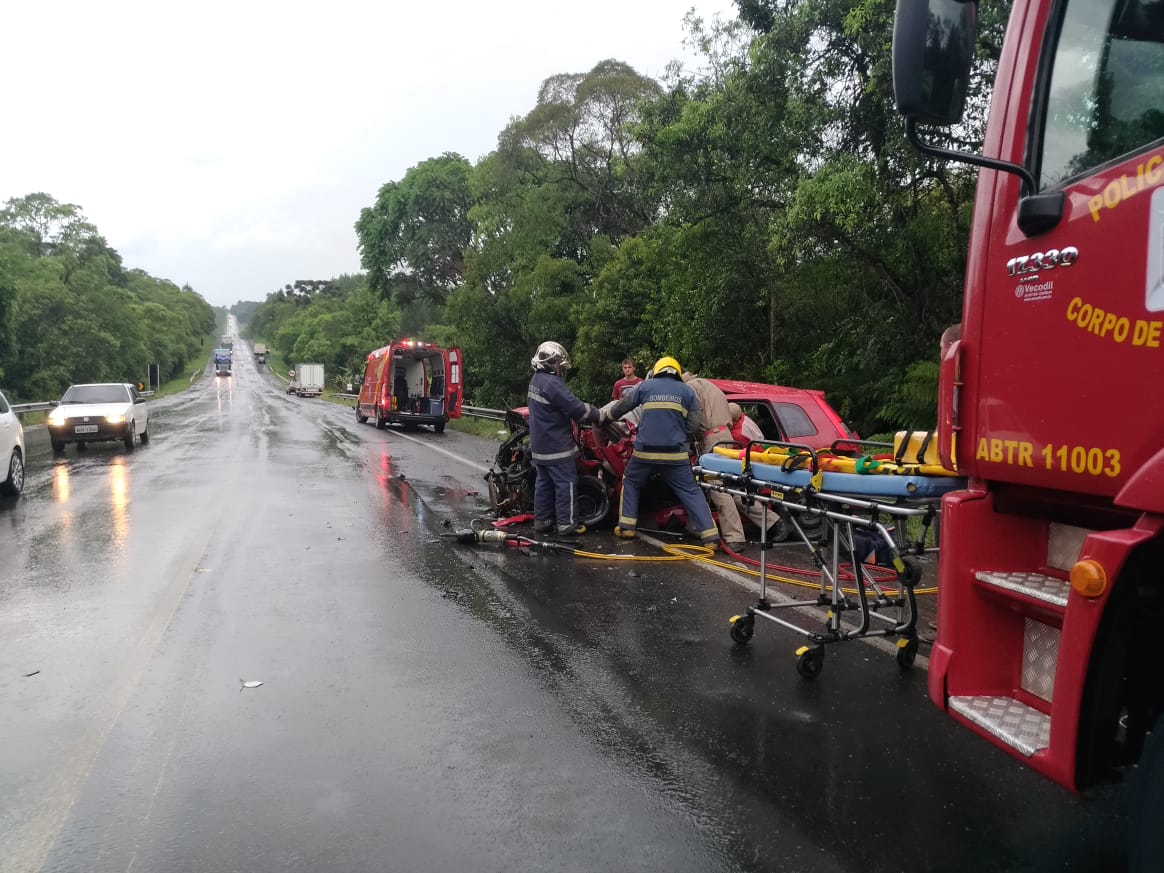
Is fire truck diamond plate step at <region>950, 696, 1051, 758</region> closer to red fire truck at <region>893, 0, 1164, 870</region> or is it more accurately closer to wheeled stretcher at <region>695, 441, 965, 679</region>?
red fire truck at <region>893, 0, 1164, 870</region>

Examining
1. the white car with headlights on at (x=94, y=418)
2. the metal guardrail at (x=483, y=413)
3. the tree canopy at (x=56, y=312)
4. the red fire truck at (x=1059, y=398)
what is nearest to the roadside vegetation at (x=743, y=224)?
the metal guardrail at (x=483, y=413)

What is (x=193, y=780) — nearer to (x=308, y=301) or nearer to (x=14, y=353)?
(x=14, y=353)

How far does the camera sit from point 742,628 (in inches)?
226

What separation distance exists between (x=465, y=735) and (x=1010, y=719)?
2.50 m

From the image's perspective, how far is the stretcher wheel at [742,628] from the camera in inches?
226

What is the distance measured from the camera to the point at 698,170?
A: 59.2 ft

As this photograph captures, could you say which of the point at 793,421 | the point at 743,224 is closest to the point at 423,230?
the point at 743,224

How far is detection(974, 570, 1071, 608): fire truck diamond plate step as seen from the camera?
2708 mm

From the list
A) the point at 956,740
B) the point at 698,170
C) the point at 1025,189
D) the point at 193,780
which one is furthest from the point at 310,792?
the point at 698,170

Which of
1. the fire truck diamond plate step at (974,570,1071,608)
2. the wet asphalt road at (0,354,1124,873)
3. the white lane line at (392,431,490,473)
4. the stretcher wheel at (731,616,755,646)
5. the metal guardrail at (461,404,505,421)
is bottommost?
the wet asphalt road at (0,354,1124,873)

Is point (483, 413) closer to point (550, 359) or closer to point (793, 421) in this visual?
point (550, 359)

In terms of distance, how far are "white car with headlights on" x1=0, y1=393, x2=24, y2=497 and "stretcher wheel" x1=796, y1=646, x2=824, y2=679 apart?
11.2 metres

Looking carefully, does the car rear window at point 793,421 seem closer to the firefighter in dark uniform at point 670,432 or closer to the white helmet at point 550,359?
the firefighter in dark uniform at point 670,432

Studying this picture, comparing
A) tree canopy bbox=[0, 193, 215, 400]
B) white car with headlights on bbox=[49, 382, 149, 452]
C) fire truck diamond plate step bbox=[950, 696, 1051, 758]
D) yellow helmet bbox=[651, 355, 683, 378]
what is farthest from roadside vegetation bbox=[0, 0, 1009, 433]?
tree canopy bbox=[0, 193, 215, 400]
